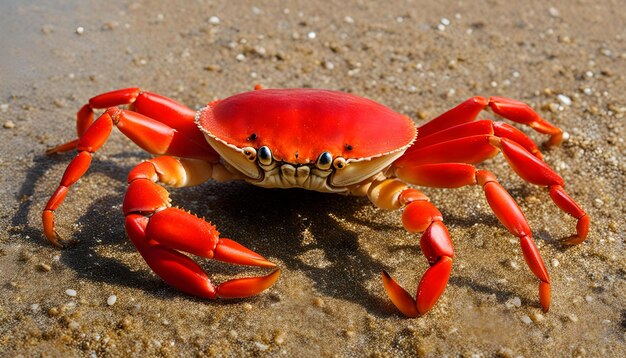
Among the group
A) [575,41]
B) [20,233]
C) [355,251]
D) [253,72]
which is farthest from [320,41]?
[20,233]

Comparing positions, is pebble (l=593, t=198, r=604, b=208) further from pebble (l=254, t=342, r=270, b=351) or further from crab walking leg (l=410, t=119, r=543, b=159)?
pebble (l=254, t=342, r=270, b=351)

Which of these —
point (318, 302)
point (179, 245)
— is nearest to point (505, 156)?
point (318, 302)

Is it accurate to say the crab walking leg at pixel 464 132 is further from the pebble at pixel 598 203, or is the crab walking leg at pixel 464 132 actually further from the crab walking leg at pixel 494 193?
the pebble at pixel 598 203

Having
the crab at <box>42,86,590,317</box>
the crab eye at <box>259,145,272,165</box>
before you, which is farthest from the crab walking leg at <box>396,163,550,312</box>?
the crab eye at <box>259,145,272,165</box>

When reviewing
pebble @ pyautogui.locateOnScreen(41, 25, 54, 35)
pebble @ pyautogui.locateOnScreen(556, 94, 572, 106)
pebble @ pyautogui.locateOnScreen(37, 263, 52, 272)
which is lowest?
pebble @ pyautogui.locateOnScreen(41, 25, 54, 35)

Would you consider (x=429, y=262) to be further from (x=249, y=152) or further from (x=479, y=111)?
(x=479, y=111)

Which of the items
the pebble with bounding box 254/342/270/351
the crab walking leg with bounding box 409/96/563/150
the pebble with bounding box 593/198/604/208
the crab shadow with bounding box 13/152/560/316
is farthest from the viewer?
the pebble with bounding box 593/198/604/208

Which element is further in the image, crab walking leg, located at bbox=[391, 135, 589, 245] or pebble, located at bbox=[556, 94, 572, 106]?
pebble, located at bbox=[556, 94, 572, 106]
